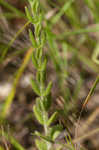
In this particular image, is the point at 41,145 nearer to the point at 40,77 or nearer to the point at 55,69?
the point at 40,77

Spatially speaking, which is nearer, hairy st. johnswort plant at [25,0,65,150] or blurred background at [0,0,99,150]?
hairy st. johnswort plant at [25,0,65,150]

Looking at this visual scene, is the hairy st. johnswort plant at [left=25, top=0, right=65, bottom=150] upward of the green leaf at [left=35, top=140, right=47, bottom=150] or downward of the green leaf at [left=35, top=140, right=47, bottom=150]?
upward

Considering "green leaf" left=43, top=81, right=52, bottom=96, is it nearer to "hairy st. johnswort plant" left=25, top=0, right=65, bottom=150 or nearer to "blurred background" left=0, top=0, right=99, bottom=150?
"hairy st. johnswort plant" left=25, top=0, right=65, bottom=150

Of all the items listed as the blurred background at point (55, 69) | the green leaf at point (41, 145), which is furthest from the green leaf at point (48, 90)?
the blurred background at point (55, 69)

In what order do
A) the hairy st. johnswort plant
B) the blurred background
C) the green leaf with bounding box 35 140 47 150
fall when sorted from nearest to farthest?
the hairy st. johnswort plant → the green leaf with bounding box 35 140 47 150 → the blurred background

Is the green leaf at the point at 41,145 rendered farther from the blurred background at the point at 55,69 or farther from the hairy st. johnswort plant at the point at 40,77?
the blurred background at the point at 55,69

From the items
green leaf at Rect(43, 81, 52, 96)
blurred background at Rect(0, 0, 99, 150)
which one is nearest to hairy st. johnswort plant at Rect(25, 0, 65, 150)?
green leaf at Rect(43, 81, 52, 96)

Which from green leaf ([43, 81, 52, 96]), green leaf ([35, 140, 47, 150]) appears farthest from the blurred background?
green leaf ([43, 81, 52, 96])

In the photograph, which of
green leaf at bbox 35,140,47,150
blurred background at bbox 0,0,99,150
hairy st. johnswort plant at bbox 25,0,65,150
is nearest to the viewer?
hairy st. johnswort plant at bbox 25,0,65,150

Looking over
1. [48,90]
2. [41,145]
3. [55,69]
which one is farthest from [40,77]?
[55,69]

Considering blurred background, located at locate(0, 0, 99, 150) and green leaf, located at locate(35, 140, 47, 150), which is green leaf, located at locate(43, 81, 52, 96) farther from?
blurred background, located at locate(0, 0, 99, 150)
